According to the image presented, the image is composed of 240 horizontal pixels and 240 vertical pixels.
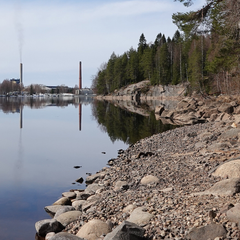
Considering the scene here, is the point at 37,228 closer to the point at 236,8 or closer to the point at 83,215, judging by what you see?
the point at 83,215

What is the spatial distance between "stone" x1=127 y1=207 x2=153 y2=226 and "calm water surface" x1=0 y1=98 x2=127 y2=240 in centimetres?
264

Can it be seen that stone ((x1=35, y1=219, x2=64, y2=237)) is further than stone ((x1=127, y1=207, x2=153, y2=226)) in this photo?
Yes

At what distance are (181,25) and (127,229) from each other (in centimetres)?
1558

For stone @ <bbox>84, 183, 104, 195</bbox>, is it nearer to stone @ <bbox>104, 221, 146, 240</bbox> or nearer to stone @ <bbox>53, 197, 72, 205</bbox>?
stone @ <bbox>53, 197, 72, 205</bbox>

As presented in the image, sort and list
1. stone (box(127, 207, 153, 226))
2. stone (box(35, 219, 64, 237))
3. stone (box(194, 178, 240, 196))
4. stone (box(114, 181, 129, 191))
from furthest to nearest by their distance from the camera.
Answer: stone (box(114, 181, 129, 191)) → stone (box(35, 219, 64, 237)) → stone (box(194, 178, 240, 196)) → stone (box(127, 207, 153, 226))

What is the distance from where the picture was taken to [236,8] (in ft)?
46.1

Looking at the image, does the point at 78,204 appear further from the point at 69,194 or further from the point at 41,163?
the point at 41,163

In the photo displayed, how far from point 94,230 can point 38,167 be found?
860 cm

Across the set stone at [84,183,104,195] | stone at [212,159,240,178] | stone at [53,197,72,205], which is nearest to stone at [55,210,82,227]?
stone at [53,197,72,205]

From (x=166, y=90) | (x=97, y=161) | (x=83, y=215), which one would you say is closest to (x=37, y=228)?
(x=83, y=215)

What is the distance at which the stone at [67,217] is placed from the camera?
7380mm

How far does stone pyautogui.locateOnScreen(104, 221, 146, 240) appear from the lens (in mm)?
5303

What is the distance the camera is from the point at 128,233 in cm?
535

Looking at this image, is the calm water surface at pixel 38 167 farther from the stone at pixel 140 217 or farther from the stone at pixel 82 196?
the stone at pixel 140 217
